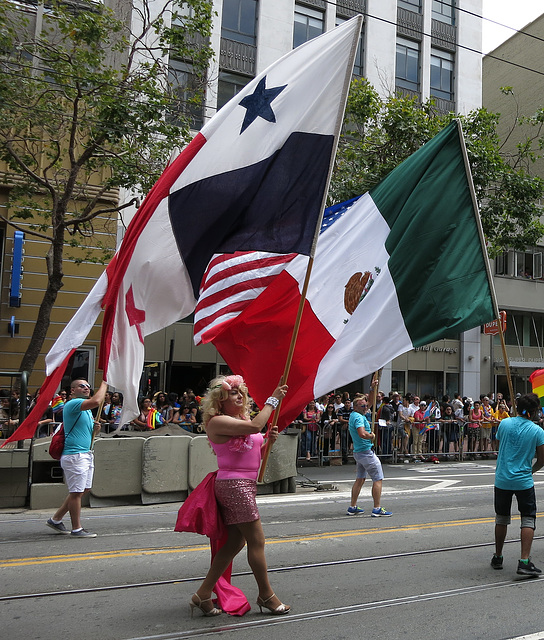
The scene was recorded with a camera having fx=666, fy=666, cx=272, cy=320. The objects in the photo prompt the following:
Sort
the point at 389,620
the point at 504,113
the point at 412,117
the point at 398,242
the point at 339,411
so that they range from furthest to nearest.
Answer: the point at 504,113
the point at 412,117
the point at 339,411
the point at 398,242
the point at 389,620

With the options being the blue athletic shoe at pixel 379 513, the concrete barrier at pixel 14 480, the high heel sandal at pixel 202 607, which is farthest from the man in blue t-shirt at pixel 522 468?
the concrete barrier at pixel 14 480

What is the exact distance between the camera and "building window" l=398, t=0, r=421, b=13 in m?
31.1

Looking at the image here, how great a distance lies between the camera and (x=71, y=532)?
324 inches

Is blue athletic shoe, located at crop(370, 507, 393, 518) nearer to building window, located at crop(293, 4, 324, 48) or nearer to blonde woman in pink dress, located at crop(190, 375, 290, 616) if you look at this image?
blonde woman in pink dress, located at crop(190, 375, 290, 616)

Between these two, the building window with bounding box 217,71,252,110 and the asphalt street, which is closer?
the asphalt street

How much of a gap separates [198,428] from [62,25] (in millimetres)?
9701

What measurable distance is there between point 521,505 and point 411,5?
30.3 meters

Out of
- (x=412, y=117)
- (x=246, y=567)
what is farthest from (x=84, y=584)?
(x=412, y=117)

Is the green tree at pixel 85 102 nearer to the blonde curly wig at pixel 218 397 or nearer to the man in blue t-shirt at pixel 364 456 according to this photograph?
the man in blue t-shirt at pixel 364 456

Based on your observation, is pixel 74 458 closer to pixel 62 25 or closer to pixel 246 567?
pixel 246 567

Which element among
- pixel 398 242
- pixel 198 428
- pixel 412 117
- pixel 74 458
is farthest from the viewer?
pixel 412 117

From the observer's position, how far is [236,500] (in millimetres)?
4777

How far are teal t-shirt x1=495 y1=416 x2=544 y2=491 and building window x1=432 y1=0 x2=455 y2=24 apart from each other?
30.2 meters

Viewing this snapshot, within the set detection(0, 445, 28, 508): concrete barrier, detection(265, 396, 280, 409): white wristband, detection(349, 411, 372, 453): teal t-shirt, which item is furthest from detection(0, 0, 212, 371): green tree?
detection(265, 396, 280, 409): white wristband
